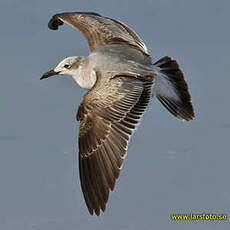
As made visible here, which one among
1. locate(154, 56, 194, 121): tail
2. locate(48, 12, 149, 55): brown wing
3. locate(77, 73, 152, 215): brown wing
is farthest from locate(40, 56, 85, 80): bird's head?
locate(154, 56, 194, 121): tail

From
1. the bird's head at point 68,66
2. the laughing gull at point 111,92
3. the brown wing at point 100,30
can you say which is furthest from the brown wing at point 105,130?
the brown wing at point 100,30

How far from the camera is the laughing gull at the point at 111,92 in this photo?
7125 millimetres

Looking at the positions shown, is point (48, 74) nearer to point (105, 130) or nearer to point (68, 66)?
point (68, 66)

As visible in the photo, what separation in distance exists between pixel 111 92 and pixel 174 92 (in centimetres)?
127

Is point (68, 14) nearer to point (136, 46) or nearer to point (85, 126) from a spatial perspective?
point (136, 46)

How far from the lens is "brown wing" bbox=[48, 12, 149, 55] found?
28.4 feet

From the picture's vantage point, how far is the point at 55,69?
878cm

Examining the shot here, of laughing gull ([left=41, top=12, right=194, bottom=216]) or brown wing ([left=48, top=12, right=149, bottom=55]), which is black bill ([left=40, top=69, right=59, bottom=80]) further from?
brown wing ([left=48, top=12, right=149, bottom=55])

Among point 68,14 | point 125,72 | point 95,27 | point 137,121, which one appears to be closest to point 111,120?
point 137,121

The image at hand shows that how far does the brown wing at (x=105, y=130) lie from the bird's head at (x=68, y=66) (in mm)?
889

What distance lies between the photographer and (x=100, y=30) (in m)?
8.84

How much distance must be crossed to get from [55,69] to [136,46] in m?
1.22

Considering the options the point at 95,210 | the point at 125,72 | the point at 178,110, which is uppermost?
the point at 125,72

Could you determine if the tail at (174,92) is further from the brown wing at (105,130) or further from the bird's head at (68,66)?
the bird's head at (68,66)
